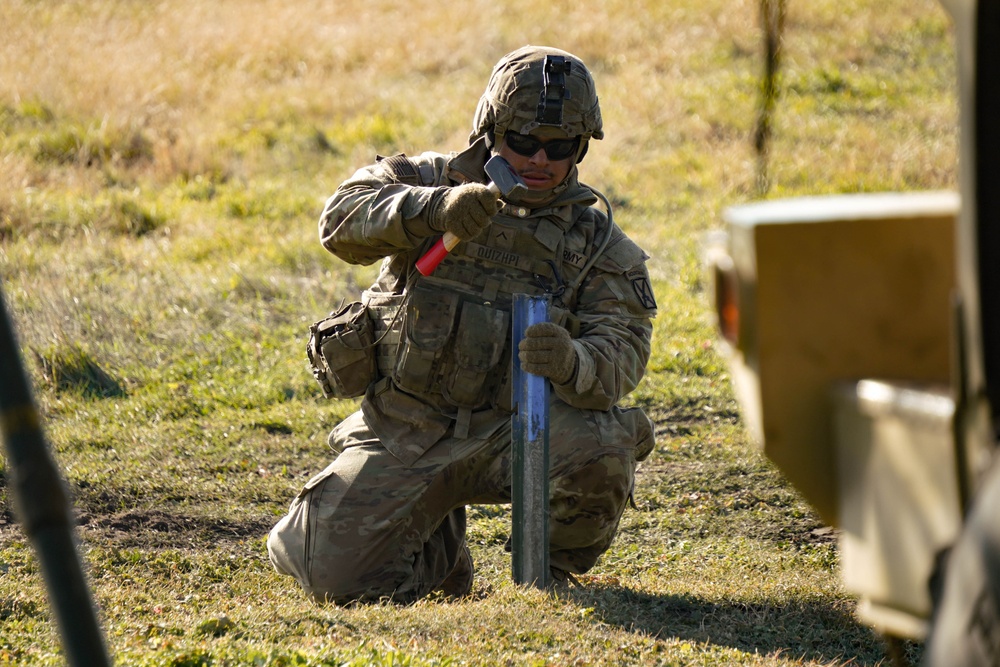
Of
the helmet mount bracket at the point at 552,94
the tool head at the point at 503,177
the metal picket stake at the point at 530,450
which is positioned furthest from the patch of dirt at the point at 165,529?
the helmet mount bracket at the point at 552,94

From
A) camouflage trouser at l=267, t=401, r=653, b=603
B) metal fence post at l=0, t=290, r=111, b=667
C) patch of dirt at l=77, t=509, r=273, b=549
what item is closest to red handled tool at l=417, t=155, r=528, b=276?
camouflage trouser at l=267, t=401, r=653, b=603

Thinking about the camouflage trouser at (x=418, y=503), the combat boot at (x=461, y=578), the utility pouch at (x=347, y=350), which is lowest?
the combat boot at (x=461, y=578)

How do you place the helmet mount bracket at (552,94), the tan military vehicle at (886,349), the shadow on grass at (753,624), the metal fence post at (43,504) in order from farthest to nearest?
the helmet mount bracket at (552,94) < the shadow on grass at (753,624) < the tan military vehicle at (886,349) < the metal fence post at (43,504)

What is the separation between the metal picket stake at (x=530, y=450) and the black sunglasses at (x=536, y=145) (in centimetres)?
57

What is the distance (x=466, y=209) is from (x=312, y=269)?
4.85 meters

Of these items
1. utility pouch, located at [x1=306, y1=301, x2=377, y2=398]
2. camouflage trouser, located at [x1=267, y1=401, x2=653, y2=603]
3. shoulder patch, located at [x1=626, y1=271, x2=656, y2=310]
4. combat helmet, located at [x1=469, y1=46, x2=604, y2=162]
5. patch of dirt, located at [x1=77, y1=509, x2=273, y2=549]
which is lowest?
patch of dirt, located at [x1=77, y1=509, x2=273, y2=549]

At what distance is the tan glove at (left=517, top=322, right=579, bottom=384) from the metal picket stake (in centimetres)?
5

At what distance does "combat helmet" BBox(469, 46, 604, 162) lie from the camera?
4430mm

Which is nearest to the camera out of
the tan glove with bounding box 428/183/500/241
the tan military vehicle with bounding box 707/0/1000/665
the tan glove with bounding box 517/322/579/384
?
the tan military vehicle with bounding box 707/0/1000/665

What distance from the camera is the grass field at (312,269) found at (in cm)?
402

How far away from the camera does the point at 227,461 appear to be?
6.12 metres

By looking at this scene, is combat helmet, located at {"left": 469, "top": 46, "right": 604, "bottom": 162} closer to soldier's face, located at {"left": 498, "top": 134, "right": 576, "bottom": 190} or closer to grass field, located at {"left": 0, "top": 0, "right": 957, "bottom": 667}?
soldier's face, located at {"left": 498, "top": 134, "right": 576, "bottom": 190}

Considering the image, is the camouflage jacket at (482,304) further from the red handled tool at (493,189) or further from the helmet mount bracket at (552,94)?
the helmet mount bracket at (552,94)

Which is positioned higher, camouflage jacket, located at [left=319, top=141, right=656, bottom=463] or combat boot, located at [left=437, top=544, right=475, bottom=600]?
camouflage jacket, located at [left=319, top=141, right=656, bottom=463]
